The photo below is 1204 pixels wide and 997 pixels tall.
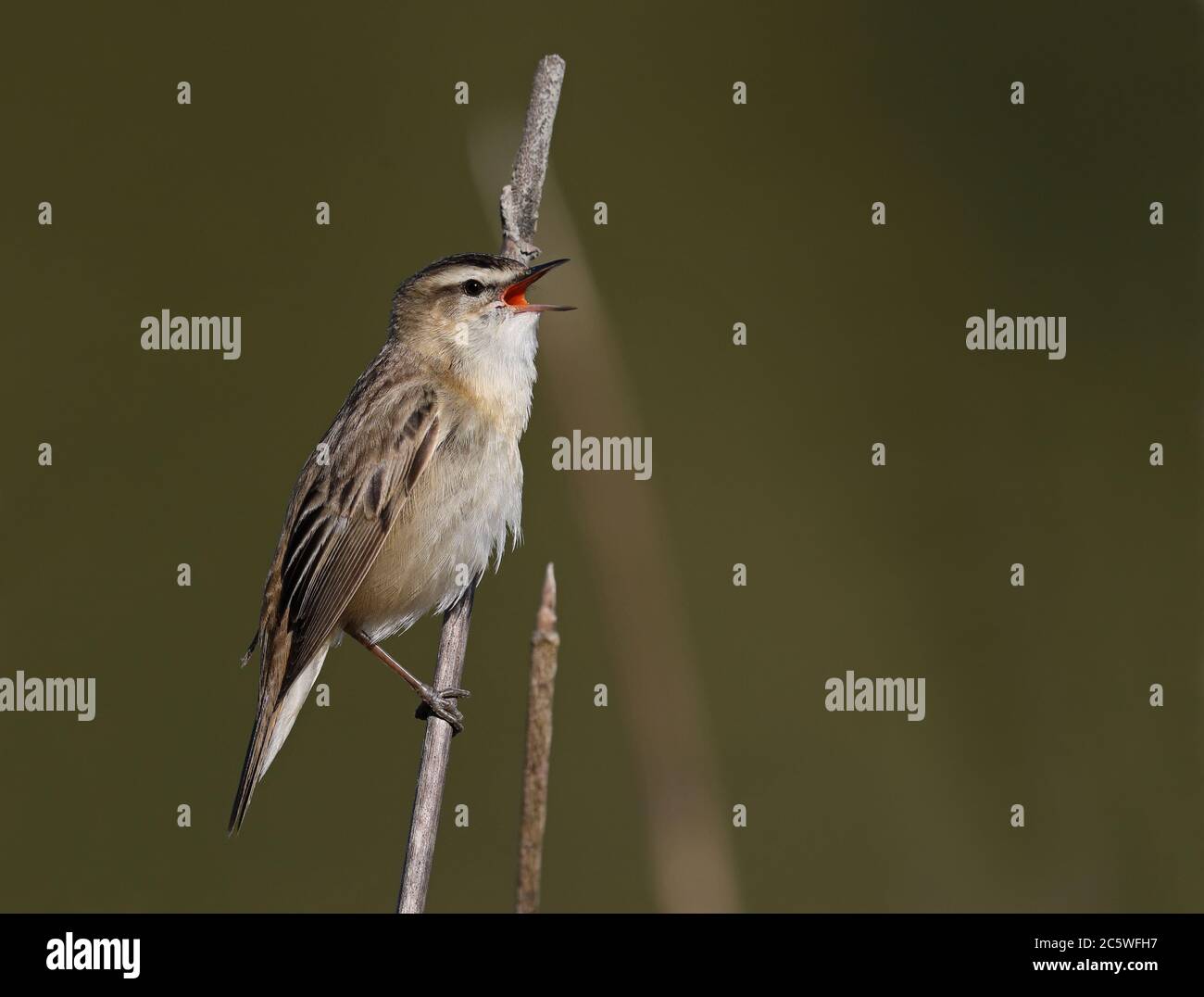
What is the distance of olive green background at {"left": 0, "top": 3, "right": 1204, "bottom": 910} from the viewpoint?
5.89m

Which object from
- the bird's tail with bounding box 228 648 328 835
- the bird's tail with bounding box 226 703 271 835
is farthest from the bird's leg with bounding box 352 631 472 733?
the bird's tail with bounding box 226 703 271 835

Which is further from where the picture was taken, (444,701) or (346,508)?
(346,508)

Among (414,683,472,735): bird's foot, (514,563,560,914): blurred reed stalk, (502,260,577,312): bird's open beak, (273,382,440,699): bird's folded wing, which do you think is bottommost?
(514,563,560,914): blurred reed stalk

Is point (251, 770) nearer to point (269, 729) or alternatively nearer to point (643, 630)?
point (269, 729)

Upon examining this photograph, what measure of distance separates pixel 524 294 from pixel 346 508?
97 cm

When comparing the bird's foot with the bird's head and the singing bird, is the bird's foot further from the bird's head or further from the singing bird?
the bird's head

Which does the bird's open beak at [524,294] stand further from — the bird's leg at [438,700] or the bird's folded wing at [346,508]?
the bird's leg at [438,700]

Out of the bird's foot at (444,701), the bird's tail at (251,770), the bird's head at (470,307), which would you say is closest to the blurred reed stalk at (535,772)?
the bird's foot at (444,701)

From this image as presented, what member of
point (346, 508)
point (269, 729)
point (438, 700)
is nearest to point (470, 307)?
point (346, 508)

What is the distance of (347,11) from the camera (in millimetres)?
7875

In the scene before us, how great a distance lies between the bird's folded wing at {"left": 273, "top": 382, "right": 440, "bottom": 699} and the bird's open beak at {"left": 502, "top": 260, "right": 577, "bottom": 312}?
0.44 metres

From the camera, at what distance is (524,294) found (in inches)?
177

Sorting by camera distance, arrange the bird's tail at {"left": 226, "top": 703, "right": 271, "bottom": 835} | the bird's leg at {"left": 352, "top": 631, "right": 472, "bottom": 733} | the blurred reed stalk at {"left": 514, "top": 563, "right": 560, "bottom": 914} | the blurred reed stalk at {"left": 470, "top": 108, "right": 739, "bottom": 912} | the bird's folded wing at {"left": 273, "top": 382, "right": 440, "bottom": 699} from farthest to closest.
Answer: the bird's folded wing at {"left": 273, "top": 382, "right": 440, "bottom": 699}
the bird's leg at {"left": 352, "top": 631, "right": 472, "bottom": 733}
the bird's tail at {"left": 226, "top": 703, "right": 271, "bottom": 835}
the blurred reed stalk at {"left": 470, "top": 108, "right": 739, "bottom": 912}
the blurred reed stalk at {"left": 514, "top": 563, "right": 560, "bottom": 914}
